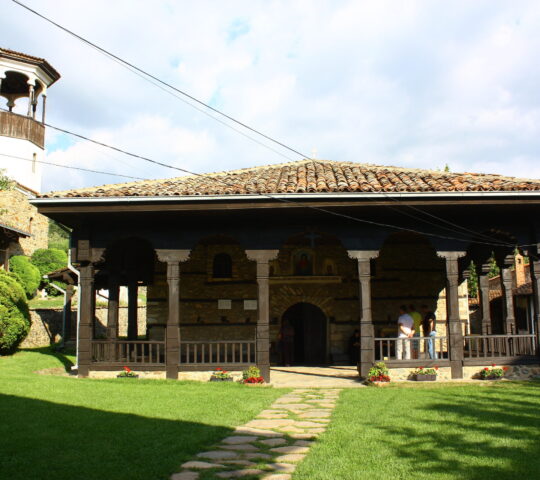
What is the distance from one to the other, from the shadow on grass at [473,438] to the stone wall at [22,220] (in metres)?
28.2

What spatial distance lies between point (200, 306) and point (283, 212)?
5.14 m

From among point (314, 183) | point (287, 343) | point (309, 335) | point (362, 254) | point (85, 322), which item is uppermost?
point (314, 183)

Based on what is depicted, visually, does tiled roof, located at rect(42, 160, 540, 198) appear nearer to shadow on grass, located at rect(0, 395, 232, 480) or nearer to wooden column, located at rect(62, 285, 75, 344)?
shadow on grass, located at rect(0, 395, 232, 480)

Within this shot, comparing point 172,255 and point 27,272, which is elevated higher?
point 27,272

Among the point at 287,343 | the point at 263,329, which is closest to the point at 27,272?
the point at 287,343

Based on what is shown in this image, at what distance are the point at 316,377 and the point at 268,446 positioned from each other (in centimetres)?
678

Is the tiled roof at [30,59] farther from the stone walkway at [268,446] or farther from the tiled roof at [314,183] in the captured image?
the stone walkway at [268,446]

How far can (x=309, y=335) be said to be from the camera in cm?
1630

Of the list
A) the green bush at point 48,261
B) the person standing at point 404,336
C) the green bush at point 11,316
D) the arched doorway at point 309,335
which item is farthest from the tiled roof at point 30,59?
the person standing at point 404,336

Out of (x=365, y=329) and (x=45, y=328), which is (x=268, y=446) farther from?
(x=45, y=328)

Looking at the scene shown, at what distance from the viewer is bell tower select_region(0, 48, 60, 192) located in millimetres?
32250

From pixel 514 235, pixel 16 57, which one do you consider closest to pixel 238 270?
pixel 514 235

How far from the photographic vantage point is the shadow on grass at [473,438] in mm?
4910

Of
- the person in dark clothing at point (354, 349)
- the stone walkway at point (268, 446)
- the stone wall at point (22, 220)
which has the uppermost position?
the stone wall at point (22, 220)
